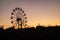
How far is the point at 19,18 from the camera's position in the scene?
41.3 metres

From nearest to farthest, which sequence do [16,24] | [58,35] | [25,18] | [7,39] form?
[7,39], [58,35], [16,24], [25,18]

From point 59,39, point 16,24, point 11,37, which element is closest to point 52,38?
point 59,39

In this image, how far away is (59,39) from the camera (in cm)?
1920

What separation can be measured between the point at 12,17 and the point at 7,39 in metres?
24.3

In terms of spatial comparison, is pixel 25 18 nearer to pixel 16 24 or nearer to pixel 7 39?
pixel 16 24

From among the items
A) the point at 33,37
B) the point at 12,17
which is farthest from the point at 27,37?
the point at 12,17

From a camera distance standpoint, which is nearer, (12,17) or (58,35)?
(58,35)

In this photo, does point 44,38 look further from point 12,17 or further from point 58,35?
point 12,17

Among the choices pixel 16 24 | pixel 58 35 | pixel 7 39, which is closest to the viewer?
pixel 7 39

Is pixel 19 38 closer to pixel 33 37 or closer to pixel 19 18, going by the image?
pixel 33 37

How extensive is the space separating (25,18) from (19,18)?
243cm

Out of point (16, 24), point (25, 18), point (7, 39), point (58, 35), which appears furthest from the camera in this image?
point (25, 18)

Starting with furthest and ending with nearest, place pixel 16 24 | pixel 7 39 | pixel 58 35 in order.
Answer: pixel 16 24 < pixel 58 35 < pixel 7 39

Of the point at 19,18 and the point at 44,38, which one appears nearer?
the point at 44,38
